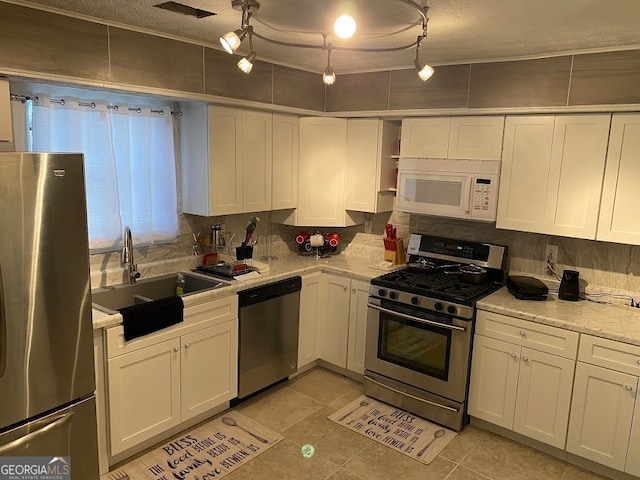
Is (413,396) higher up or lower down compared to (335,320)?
lower down

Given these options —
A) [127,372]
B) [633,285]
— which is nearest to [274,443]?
[127,372]

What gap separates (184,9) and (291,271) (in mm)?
1981

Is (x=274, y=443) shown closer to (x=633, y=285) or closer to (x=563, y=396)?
(x=563, y=396)

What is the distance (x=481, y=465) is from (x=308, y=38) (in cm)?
277

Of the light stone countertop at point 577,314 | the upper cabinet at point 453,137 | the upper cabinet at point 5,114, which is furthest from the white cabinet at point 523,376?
the upper cabinet at point 5,114

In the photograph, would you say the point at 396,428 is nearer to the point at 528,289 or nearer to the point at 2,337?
the point at 528,289

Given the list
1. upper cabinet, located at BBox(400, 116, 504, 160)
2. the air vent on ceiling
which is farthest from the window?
upper cabinet, located at BBox(400, 116, 504, 160)

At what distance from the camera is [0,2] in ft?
7.52

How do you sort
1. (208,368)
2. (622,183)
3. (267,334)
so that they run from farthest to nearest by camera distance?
(267,334) < (208,368) < (622,183)

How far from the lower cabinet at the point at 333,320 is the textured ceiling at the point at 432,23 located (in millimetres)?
1743

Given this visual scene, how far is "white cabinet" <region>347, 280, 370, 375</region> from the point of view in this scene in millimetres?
3854

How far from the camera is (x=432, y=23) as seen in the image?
251 centimetres

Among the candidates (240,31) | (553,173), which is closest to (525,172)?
(553,173)

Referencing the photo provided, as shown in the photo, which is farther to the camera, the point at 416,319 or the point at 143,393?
the point at 416,319
